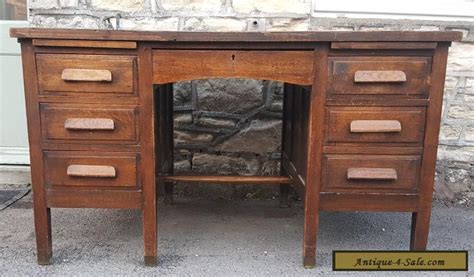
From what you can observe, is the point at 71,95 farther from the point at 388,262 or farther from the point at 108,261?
the point at 388,262

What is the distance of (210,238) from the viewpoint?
A: 7.53ft

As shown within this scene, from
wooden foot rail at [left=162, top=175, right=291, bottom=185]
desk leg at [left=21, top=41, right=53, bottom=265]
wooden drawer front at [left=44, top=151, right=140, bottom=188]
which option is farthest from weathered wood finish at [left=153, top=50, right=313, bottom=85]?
A: wooden foot rail at [left=162, top=175, right=291, bottom=185]

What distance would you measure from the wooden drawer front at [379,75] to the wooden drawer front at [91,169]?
2.89 feet

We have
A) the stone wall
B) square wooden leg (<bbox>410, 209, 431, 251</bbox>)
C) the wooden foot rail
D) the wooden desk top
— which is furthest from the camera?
the stone wall

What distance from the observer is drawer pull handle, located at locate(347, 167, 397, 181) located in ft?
6.12

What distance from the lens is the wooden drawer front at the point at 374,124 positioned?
182 centimetres

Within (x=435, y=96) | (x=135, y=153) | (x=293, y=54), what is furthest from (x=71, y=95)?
(x=435, y=96)

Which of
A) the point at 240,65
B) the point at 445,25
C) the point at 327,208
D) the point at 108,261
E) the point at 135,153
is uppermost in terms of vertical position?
the point at 445,25

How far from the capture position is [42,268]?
1948mm

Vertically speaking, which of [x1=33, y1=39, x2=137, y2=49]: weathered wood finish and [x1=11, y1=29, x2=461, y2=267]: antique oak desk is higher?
[x1=33, y1=39, x2=137, y2=49]: weathered wood finish

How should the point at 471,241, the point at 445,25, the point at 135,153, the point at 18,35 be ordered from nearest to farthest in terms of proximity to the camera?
the point at 18,35 < the point at 135,153 < the point at 471,241 < the point at 445,25

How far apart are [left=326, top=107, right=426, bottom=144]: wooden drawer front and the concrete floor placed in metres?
0.60

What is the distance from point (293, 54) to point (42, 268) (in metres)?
1.41

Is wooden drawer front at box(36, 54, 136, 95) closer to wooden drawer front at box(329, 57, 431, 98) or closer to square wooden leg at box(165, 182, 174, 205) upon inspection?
wooden drawer front at box(329, 57, 431, 98)
